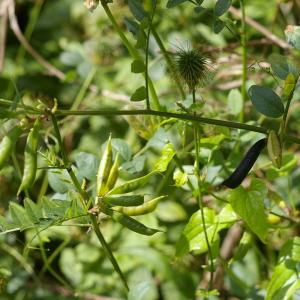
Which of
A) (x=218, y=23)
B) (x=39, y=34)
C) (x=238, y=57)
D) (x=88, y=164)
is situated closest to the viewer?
(x=218, y=23)

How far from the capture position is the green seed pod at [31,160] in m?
0.86

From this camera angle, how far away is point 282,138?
97 cm

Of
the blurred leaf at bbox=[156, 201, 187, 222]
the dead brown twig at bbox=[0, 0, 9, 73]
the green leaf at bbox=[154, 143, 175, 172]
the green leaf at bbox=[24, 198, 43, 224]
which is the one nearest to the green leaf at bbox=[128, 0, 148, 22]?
the green leaf at bbox=[154, 143, 175, 172]

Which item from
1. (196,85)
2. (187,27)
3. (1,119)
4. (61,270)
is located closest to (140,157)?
(196,85)

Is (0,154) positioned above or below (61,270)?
above

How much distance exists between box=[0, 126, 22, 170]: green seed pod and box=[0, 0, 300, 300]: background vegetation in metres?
0.02

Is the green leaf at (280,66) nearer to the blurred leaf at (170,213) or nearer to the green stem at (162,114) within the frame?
the green stem at (162,114)

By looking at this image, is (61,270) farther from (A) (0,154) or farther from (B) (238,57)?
(A) (0,154)

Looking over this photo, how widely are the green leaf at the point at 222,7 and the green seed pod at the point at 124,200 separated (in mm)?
328

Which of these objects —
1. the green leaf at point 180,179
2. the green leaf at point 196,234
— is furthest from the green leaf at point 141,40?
the green leaf at point 196,234

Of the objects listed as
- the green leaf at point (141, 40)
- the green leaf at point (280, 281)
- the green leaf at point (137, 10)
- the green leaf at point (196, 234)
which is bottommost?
the green leaf at point (280, 281)

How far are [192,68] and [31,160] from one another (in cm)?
30

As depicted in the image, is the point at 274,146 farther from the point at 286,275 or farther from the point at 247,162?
the point at 286,275

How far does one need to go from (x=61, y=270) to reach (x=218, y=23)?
48.4 inches
